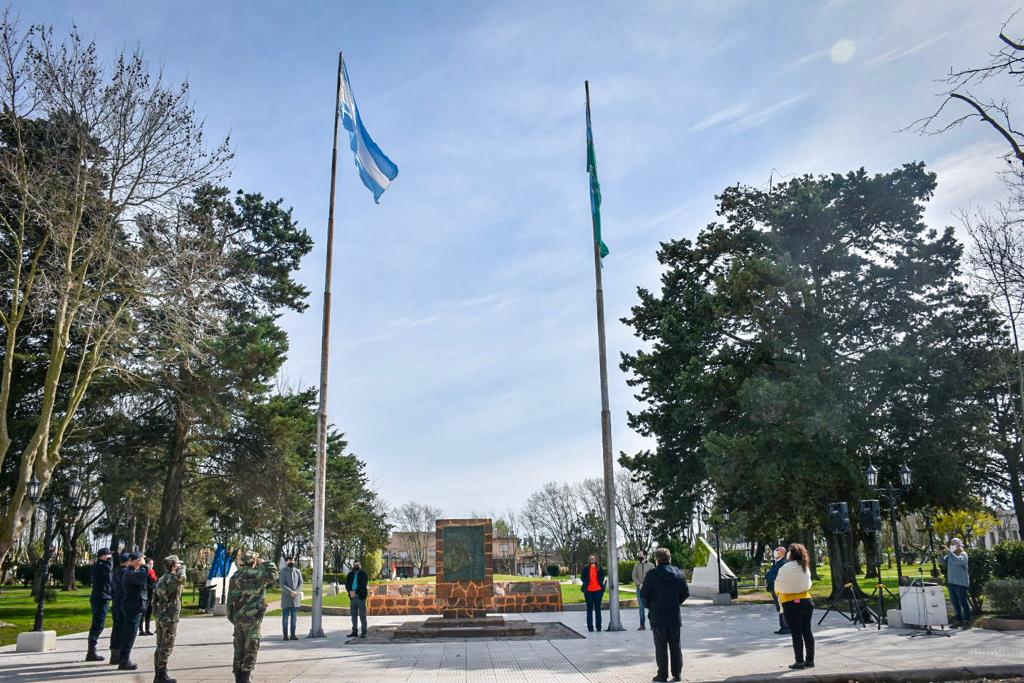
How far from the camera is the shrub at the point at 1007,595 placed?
60.0ft

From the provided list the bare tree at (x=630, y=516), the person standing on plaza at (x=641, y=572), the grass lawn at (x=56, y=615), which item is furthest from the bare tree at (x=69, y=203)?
the bare tree at (x=630, y=516)

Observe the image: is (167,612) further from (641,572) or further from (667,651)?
(641,572)

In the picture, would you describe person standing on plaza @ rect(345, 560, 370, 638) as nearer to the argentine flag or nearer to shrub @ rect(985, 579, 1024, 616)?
the argentine flag

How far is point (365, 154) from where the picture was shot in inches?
764

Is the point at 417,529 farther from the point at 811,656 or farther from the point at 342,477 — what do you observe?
the point at 811,656

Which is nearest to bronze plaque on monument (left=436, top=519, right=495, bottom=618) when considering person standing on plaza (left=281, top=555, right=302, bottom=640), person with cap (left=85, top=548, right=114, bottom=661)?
person standing on plaza (left=281, top=555, right=302, bottom=640)

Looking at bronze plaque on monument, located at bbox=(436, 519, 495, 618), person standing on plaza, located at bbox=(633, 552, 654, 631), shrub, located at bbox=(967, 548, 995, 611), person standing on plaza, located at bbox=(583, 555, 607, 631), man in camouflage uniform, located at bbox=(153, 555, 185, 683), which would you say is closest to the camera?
man in camouflage uniform, located at bbox=(153, 555, 185, 683)

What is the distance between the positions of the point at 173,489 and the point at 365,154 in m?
17.5

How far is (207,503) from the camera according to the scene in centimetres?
3794

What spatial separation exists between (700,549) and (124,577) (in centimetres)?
3034

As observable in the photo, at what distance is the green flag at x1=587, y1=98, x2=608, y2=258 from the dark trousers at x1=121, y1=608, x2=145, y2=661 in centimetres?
1296

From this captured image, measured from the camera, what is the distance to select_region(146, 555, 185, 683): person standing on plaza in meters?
11.1

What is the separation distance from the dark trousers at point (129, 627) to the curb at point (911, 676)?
9.29m

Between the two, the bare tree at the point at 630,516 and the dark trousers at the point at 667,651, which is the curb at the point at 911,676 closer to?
the dark trousers at the point at 667,651
